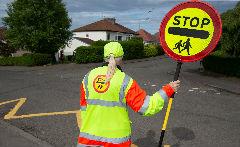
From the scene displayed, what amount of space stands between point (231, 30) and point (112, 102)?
1719cm

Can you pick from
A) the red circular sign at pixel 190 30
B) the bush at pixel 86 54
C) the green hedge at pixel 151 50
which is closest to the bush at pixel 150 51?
the green hedge at pixel 151 50

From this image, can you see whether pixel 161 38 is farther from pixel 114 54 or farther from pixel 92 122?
pixel 92 122

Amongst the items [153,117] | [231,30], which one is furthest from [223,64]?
[153,117]

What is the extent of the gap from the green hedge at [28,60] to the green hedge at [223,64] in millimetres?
15220

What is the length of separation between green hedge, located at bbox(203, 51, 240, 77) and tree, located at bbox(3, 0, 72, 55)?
1640 cm

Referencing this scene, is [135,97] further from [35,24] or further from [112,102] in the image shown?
[35,24]

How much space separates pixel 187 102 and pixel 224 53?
1169cm

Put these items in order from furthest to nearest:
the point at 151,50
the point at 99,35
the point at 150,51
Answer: the point at 99,35 → the point at 151,50 → the point at 150,51

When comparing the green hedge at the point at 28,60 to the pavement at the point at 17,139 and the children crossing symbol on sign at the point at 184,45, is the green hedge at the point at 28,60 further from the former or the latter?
the children crossing symbol on sign at the point at 184,45

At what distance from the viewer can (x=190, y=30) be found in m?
4.16

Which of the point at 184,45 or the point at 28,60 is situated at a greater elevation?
the point at 184,45

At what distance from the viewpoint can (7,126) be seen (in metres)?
8.89

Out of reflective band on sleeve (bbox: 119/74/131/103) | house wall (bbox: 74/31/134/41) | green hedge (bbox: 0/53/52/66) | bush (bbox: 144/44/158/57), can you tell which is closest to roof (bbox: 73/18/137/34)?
house wall (bbox: 74/31/134/41)

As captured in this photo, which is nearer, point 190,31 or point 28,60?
point 190,31
